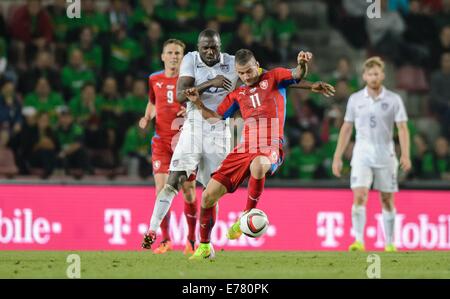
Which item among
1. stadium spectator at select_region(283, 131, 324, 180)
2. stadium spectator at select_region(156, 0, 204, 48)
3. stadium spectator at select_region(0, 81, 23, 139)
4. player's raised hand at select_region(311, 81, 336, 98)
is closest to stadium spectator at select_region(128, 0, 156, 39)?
stadium spectator at select_region(156, 0, 204, 48)

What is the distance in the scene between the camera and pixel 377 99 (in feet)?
46.1

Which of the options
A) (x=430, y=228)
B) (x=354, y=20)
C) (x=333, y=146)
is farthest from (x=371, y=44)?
(x=430, y=228)

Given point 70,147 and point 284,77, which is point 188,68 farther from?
point 70,147

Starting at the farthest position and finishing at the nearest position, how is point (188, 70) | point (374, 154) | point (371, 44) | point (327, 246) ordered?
point (371, 44) < point (327, 246) < point (374, 154) < point (188, 70)

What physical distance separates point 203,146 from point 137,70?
23.1ft

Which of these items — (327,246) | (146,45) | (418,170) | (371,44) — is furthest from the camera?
(371,44)

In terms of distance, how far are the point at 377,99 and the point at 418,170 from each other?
3.34 metres

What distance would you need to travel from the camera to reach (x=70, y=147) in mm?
16484

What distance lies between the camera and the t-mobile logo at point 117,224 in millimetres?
15203

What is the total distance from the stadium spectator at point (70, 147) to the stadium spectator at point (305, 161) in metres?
3.23

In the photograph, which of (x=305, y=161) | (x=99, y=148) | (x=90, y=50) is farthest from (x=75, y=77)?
(x=305, y=161)

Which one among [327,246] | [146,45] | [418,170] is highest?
[146,45]

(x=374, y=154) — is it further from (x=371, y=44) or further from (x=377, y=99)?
(x=371, y=44)

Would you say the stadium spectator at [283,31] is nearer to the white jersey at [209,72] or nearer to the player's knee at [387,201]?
the player's knee at [387,201]
